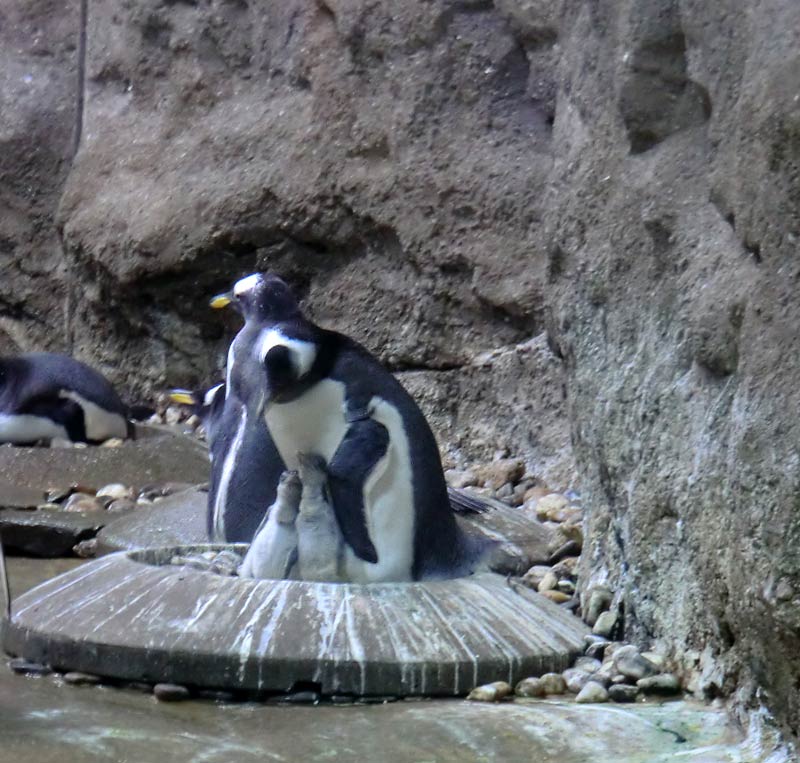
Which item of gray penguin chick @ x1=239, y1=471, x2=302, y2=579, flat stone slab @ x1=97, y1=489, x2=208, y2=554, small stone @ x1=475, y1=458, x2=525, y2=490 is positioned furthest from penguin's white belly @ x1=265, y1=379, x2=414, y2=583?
small stone @ x1=475, y1=458, x2=525, y2=490

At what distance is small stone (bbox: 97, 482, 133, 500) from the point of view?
20.5 ft

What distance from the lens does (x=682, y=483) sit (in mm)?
3236

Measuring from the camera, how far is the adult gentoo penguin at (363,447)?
153 inches

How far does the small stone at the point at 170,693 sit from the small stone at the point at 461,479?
2782mm

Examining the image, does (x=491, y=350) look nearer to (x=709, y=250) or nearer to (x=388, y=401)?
(x=388, y=401)

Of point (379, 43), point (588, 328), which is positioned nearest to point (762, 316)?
point (588, 328)

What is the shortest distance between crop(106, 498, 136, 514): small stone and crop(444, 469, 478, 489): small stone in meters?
1.30

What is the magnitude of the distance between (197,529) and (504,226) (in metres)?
2.13

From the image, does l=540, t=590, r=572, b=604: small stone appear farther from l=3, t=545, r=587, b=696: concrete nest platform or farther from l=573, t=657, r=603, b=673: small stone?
l=573, t=657, r=603, b=673: small stone

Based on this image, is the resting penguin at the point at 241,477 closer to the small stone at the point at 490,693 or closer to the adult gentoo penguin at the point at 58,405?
the small stone at the point at 490,693

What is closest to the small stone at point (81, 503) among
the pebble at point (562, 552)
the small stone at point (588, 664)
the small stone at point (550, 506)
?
the small stone at point (550, 506)

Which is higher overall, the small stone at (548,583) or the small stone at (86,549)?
the small stone at (548,583)

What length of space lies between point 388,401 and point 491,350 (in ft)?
8.44

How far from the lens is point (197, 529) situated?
519 centimetres
